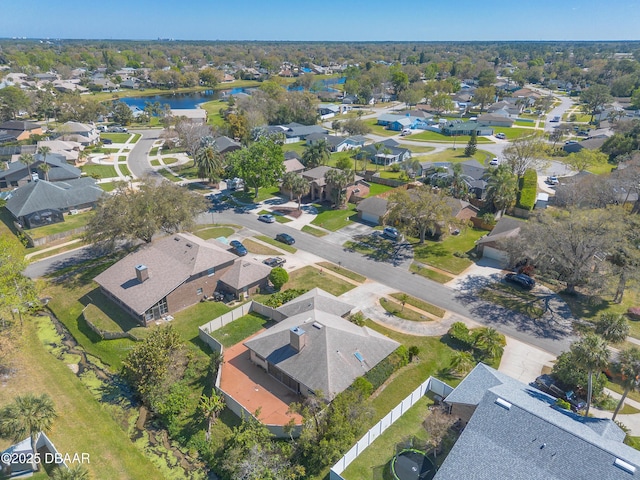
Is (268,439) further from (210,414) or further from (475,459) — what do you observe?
(475,459)

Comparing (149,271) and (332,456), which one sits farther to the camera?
(149,271)

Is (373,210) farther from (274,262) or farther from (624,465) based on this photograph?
(624,465)

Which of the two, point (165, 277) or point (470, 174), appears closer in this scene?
point (165, 277)

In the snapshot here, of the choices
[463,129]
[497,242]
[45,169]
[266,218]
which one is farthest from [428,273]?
[463,129]

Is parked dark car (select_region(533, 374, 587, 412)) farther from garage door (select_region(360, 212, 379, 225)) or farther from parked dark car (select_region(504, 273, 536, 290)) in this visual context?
garage door (select_region(360, 212, 379, 225))

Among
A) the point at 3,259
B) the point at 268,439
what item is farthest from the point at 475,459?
the point at 3,259

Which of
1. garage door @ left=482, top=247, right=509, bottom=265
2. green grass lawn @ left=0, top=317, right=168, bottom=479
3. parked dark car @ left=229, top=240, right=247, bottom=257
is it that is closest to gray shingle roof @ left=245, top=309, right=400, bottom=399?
green grass lawn @ left=0, top=317, right=168, bottom=479
